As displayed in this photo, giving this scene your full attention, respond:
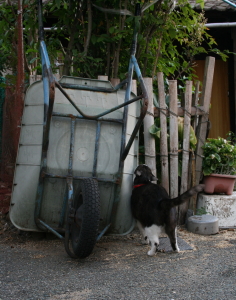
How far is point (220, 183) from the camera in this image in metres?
4.15

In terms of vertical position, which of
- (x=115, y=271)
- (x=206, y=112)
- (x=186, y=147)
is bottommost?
(x=115, y=271)

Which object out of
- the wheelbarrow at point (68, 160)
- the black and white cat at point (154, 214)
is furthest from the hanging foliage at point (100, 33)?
the black and white cat at point (154, 214)

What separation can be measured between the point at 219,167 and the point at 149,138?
2.98 feet

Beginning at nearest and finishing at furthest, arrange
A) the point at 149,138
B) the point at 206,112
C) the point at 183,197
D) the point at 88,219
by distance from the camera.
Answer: the point at 88,219 → the point at 183,197 → the point at 149,138 → the point at 206,112

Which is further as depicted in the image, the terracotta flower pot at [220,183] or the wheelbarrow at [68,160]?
the terracotta flower pot at [220,183]

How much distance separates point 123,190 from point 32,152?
0.83 m

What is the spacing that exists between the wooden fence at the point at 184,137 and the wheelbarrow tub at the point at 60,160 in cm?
89

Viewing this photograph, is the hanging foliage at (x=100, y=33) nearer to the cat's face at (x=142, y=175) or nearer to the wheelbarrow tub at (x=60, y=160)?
the wheelbarrow tub at (x=60, y=160)

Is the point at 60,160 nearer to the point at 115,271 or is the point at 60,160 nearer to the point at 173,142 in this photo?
the point at 115,271

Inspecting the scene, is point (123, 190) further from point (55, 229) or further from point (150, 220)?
point (55, 229)

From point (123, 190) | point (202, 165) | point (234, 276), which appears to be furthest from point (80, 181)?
point (202, 165)

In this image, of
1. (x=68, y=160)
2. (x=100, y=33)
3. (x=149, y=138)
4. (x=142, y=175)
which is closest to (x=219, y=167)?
(x=149, y=138)

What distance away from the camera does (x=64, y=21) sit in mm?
4184

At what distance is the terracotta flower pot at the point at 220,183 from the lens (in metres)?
4.13
